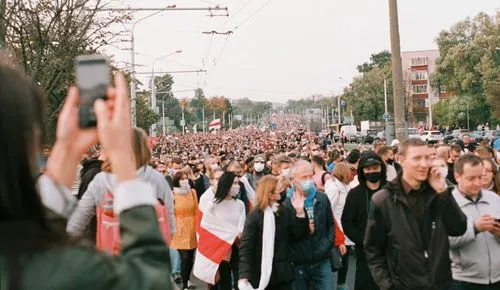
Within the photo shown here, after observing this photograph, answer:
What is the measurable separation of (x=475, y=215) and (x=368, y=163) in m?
1.97

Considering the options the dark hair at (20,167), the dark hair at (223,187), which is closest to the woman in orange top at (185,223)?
the dark hair at (223,187)

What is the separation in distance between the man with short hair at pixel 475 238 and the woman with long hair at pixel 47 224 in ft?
14.3

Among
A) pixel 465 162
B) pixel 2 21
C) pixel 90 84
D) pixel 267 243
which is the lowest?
pixel 267 243

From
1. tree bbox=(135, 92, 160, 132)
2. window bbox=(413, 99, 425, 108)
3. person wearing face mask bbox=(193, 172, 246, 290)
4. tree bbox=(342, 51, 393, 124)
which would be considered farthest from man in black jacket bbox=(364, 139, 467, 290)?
window bbox=(413, 99, 425, 108)

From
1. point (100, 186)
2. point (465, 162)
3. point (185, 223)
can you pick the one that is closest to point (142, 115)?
point (185, 223)

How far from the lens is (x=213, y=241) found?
8758mm

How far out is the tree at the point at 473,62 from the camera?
76.9 meters

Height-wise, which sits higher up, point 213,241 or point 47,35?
point 47,35

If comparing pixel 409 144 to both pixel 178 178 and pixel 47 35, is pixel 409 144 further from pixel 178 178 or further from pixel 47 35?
pixel 47 35

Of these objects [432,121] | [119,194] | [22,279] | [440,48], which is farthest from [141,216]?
[432,121]

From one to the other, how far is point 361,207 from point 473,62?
75331 millimetres

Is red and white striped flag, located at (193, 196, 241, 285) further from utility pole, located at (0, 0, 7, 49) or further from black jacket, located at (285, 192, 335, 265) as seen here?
utility pole, located at (0, 0, 7, 49)

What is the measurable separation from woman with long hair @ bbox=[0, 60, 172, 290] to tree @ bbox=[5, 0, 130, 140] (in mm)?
12704

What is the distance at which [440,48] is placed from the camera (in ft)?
282
